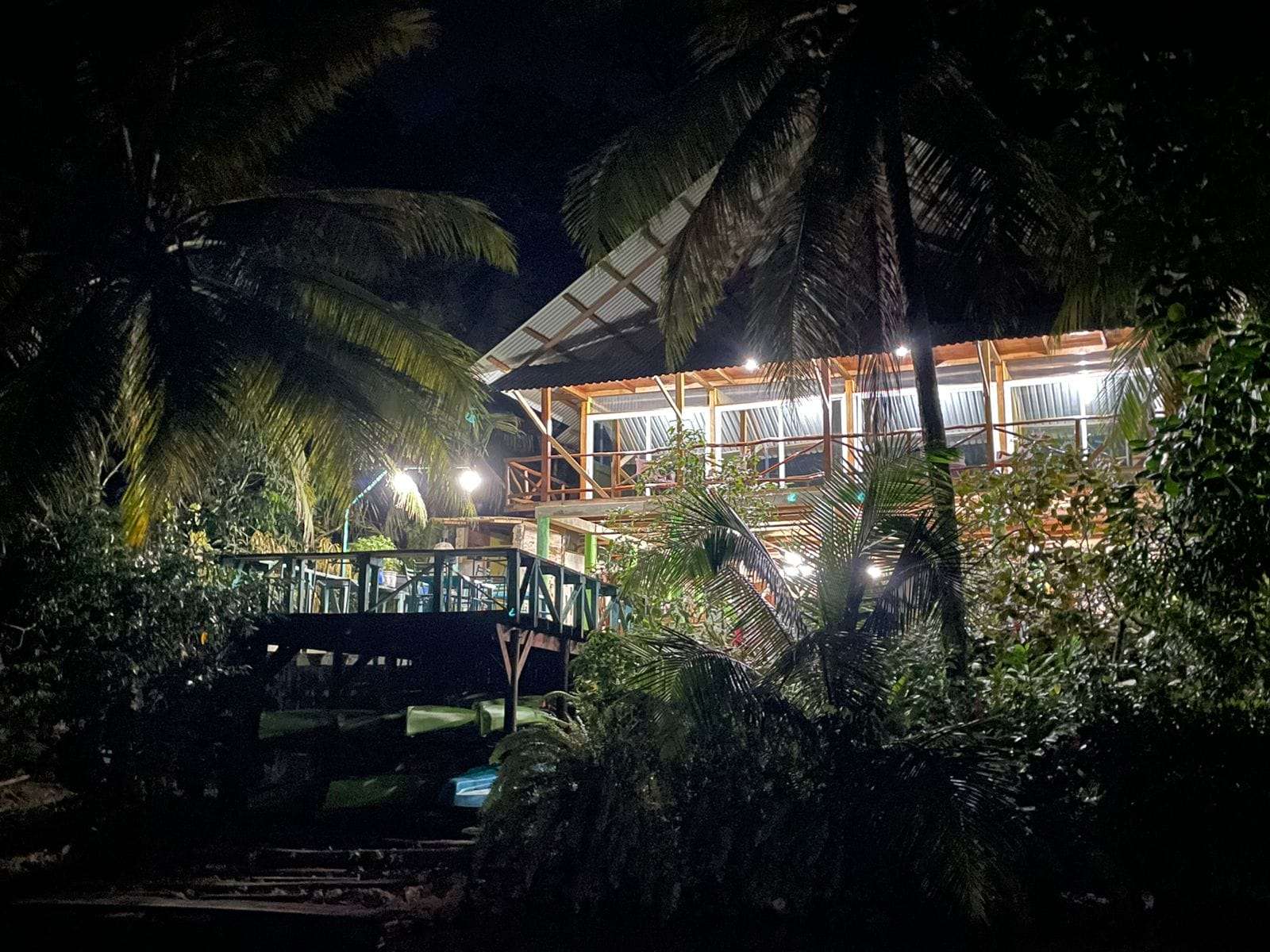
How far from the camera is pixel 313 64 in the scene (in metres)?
12.6

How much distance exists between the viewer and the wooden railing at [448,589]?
52.3 ft

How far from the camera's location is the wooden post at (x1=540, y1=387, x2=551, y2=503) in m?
19.4

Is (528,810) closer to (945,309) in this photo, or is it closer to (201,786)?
(201,786)

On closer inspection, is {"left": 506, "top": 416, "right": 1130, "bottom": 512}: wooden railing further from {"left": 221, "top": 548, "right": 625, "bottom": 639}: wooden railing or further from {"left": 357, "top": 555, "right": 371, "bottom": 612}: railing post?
{"left": 357, "top": 555, "right": 371, "bottom": 612}: railing post

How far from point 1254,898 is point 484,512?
2838 centimetres

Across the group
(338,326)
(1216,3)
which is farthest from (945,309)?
(1216,3)

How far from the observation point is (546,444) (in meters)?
→ 19.6

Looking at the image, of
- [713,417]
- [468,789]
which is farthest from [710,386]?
[468,789]

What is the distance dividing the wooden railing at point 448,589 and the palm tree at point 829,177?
231 inches

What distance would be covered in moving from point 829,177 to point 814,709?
14.3 feet

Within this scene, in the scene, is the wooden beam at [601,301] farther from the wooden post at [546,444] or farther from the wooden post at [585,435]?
the wooden post at [585,435]

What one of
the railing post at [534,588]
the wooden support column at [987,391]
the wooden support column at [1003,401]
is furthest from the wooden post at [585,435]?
the wooden support column at [1003,401]

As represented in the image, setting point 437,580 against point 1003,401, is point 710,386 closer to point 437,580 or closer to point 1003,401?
point 1003,401

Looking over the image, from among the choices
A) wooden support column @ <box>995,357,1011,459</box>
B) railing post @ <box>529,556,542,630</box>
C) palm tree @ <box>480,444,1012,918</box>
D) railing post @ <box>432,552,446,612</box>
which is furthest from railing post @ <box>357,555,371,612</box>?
wooden support column @ <box>995,357,1011,459</box>
